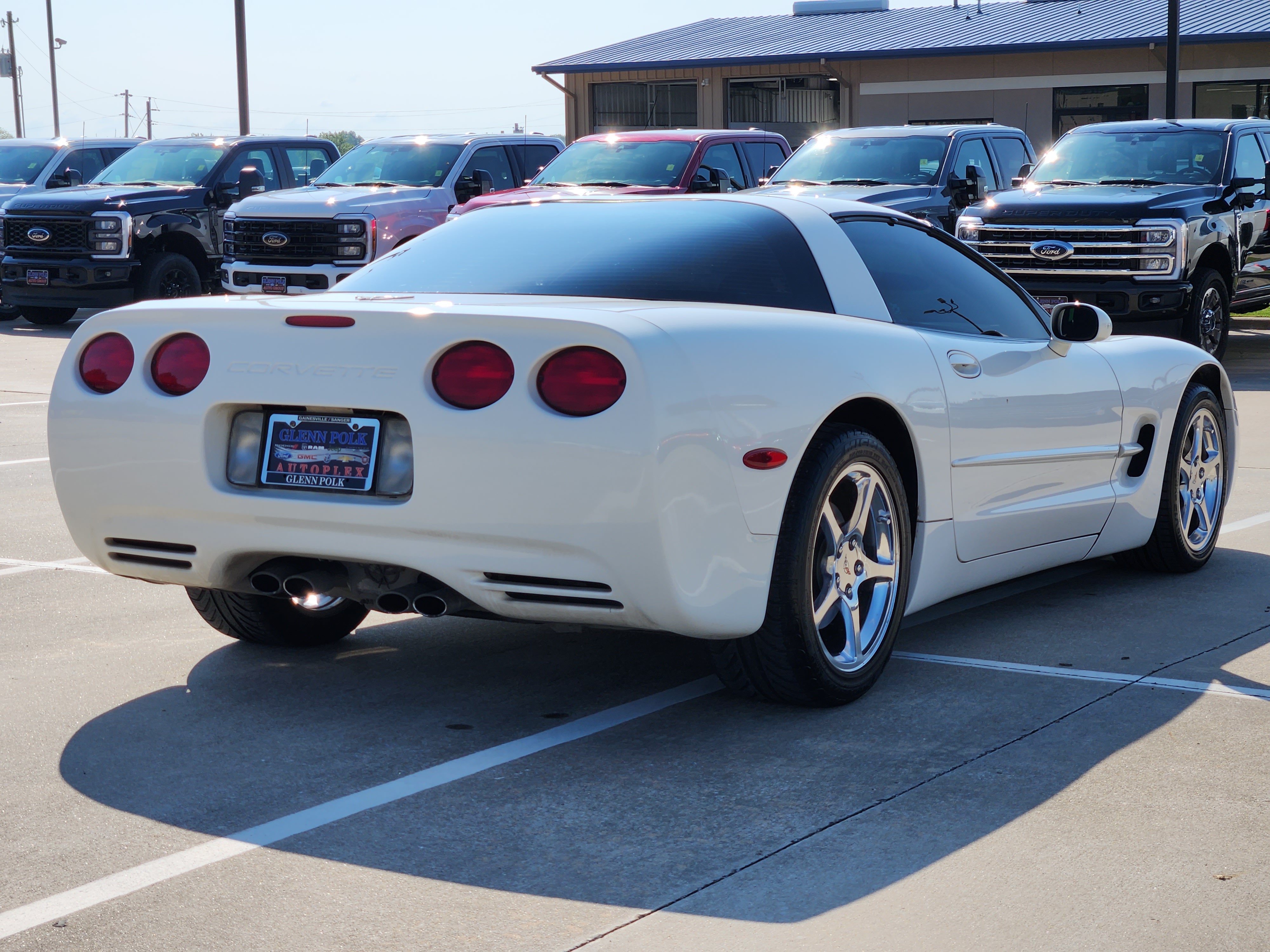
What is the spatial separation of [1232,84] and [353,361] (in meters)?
31.0

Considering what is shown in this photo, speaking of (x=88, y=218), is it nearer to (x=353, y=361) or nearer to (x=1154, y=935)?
(x=353, y=361)

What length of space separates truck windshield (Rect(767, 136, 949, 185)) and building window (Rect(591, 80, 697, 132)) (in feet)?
76.1

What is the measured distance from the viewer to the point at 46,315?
19906 mm

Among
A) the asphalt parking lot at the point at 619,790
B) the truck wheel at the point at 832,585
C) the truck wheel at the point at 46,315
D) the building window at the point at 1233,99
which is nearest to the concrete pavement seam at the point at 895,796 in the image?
the asphalt parking lot at the point at 619,790

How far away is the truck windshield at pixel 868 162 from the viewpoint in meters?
15.3

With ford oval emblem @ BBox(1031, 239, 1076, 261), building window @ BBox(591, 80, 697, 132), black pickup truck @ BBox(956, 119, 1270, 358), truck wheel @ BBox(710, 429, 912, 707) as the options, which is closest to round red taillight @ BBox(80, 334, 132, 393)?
truck wheel @ BBox(710, 429, 912, 707)

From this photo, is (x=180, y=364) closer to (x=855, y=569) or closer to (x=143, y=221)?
(x=855, y=569)

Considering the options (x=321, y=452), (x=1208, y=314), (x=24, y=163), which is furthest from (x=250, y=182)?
(x=321, y=452)

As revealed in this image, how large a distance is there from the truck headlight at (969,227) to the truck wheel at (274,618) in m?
9.81

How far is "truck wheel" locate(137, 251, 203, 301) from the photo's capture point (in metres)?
18.0

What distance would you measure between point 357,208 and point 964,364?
39.6ft

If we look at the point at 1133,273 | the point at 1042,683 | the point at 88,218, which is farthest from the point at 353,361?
the point at 88,218

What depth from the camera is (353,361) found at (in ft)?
13.6

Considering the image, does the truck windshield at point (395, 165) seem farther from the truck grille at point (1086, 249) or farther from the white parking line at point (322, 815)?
the white parking line at point (322, 815)
